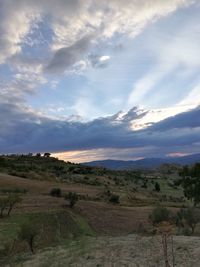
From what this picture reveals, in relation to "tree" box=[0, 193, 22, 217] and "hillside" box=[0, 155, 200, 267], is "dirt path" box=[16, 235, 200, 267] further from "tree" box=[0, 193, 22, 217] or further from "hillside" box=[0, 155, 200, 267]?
"tree" box=[0, 193, 22, 217]

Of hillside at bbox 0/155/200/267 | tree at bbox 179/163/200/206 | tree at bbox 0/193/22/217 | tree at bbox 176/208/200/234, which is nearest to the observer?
hillside at bbox 0/155/200/267

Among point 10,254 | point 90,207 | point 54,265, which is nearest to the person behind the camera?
point 54,265

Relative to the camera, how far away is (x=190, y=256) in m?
24.0

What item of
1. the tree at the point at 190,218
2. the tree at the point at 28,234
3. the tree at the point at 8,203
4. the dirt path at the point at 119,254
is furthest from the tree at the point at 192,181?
the tree at the point at 28,234

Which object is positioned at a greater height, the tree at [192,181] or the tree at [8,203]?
the tree at [192,181]

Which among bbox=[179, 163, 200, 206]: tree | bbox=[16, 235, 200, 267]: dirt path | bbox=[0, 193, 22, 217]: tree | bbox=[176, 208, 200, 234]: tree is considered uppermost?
bbox=[179, 163, 200, 206]: tree

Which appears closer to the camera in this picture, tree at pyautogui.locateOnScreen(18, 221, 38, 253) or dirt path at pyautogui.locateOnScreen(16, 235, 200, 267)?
dirt path at pyautogui.locateOnScreen(16, 235, 200, 267)

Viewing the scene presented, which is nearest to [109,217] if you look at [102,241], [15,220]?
[15,220]

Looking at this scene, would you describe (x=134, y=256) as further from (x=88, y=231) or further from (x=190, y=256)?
(x=88, y=231)

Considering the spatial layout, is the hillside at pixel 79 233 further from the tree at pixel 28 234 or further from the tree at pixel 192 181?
the tree at pixel 192 181

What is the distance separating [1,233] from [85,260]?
10704 mm

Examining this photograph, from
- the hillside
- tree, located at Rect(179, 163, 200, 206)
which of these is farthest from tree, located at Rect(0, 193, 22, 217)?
tree, located at Rect(179, 163, 200, 206)

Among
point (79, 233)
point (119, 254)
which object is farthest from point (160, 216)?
point (119, 254)

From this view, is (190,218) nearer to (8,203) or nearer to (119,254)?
(119,254)
